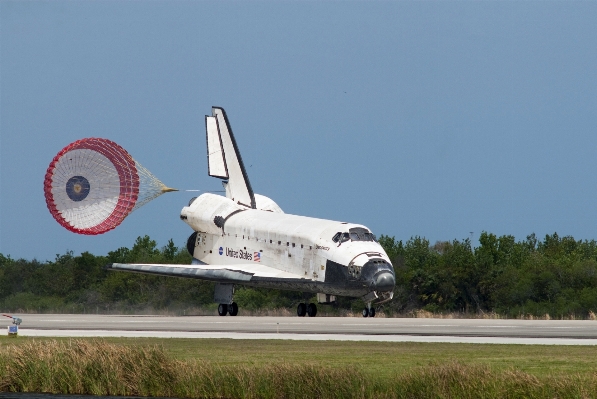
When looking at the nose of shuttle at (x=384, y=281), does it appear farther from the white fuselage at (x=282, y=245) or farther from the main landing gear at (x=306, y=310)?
the main landing gear at (x=306, y=310)

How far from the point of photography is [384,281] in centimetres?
4116

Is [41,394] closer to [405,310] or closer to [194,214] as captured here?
[194,214]

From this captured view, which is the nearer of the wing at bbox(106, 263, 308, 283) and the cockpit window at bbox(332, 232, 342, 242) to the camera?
the cockpit window at bbox(332, 232, 342, 242)

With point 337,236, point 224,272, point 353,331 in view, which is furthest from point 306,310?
point 353,331

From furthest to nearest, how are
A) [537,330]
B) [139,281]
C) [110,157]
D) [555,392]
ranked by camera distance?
[139,281], [110,157], [537,330], [555,392]

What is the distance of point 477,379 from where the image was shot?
1862 cm

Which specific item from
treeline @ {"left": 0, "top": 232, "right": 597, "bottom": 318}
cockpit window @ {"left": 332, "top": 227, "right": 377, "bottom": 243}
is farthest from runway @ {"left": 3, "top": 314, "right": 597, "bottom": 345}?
treeline @ {"left": 0, "top": 232, "right": 597, "bottom": 318}

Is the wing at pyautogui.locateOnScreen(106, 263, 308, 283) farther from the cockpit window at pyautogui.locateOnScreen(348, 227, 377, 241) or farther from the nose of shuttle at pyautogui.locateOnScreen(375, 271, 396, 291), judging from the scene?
the nose of shuttle at pyautogui.locateOnScreen(375, 271, 396, 291)

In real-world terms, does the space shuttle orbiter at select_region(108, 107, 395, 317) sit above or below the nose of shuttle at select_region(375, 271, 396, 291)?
above

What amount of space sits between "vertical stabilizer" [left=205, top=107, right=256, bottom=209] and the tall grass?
96.4ft

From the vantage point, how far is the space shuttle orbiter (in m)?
42.3

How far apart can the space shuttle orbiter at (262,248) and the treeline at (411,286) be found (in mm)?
6276

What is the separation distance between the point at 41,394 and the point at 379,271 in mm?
21220

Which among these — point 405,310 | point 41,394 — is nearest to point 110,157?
point 405,310
